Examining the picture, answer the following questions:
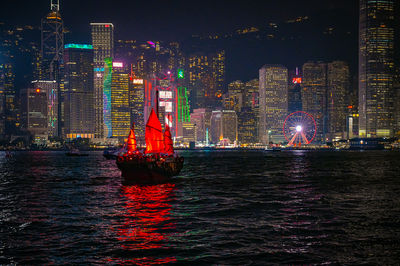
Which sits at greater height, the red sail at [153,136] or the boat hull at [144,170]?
the red sail at [153,136]

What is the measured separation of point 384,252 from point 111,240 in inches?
626

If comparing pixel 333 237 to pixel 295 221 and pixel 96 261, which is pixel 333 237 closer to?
pixel 295 221

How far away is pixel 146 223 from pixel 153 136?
2122 inches

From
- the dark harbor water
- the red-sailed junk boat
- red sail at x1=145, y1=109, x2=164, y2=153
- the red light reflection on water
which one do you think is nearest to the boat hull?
the red-sailed junk boat

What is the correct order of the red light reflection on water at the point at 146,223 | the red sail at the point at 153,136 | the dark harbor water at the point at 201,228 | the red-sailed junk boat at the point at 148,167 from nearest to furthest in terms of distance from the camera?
the dark harbor water at the point at 201,228, the red light reflection on water at the point at 146,223, the red-sailed junk boat at the point at 148,167, the red sail at the point at 153,136

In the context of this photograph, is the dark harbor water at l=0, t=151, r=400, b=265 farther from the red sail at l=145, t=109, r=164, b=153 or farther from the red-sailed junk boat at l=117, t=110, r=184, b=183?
the red sail at l=145, t=109, r=164, b=153

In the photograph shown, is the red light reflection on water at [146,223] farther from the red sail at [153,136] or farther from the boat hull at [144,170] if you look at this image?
the red sail at [153,136]

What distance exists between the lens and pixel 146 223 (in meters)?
33.1

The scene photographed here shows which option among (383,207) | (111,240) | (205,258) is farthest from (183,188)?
(205,258)

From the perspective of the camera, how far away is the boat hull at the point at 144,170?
70.7m

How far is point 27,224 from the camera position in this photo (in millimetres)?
32750

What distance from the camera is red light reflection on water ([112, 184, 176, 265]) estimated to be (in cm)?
2548

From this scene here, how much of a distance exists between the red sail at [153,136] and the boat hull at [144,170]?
1196 centimetres

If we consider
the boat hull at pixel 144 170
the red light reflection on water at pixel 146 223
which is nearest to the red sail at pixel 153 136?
the boat hull at pixel 144 170
